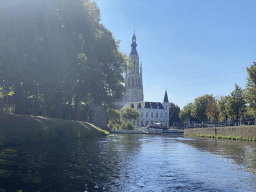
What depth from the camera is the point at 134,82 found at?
586 feet

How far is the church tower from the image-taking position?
17650 cm

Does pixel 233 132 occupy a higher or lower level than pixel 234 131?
lower

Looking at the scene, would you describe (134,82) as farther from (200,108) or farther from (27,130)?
→ (27,130)

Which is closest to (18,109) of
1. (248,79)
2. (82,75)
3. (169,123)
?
(82,75)

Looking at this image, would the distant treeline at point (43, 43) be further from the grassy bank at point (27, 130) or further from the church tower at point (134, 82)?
the church tower at point (134, 82)

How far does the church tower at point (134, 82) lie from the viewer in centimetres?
17650

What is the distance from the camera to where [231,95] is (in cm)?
5219

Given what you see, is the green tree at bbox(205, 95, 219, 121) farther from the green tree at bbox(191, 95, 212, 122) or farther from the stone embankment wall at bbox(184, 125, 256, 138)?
the stone embankment wall at bbox(184, 125, 256, 138)

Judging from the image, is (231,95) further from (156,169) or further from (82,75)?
(156,169)

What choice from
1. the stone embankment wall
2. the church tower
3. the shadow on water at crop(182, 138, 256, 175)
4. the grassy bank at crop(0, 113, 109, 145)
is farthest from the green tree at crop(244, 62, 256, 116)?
the church tower

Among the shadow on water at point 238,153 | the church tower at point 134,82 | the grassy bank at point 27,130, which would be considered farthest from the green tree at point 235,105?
the church tower at point 134,82

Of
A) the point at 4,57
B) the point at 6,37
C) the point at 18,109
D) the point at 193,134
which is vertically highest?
the point at 6,37

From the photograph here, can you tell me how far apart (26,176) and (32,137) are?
11.6m

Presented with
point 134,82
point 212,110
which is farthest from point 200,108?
point 134,82
